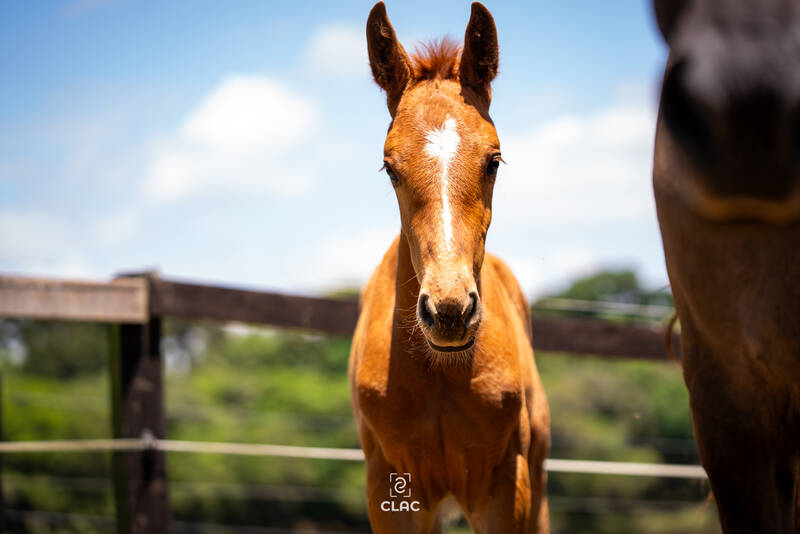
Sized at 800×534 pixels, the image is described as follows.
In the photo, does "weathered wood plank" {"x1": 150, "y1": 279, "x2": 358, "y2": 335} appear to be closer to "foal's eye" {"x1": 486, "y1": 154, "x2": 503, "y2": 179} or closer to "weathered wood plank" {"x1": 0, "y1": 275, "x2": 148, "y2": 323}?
"weathered wood plank" {"x1": 0, "y1": 275, "x2": 148, "y2": 323}

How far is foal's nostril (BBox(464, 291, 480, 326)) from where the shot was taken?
6.93 ft

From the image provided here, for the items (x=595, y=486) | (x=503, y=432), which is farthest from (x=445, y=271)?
(x=595, y=486)

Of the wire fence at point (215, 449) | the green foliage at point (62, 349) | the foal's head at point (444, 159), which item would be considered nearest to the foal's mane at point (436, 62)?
the foal's head at point (444, 159)

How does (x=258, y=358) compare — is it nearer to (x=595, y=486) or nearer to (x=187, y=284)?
(x=595, y=486)

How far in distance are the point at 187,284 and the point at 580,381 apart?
21.7 metres

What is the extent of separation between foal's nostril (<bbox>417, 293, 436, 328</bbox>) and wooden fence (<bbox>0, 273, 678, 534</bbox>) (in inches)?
94.8

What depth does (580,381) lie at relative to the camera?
81.0ft

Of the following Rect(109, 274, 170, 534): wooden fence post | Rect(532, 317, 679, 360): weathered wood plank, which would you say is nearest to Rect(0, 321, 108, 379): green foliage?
Rect(109, 274, 170, 534): wooden fence post

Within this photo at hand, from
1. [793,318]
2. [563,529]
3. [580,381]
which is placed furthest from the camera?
[580,381]

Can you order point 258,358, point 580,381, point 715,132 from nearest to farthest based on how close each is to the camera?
point 715,132 → point 580,381 → point 258,358

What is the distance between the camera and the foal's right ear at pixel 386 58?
8.64 feet

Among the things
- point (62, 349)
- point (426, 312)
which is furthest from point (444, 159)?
point (62, 349)

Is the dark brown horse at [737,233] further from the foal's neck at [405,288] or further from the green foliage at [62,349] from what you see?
the green foliage at [62,349]

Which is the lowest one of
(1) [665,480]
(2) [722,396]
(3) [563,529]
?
(3) [563,529]
